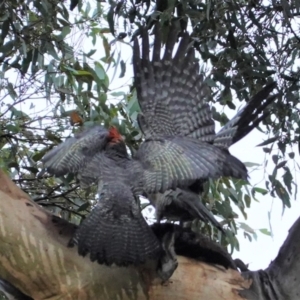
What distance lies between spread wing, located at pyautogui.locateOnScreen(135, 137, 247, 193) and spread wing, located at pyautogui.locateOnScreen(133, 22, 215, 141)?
17cm

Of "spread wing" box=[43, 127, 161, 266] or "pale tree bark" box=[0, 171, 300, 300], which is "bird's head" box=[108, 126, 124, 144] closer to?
"spread wing" box=[43, 127, 161, 266]

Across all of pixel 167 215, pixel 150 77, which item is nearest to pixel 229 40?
pixel 150 77

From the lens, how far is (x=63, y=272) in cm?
170

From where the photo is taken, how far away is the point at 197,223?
2.45 metres

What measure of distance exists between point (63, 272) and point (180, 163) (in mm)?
353

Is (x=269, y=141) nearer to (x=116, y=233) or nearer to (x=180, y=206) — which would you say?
(x=180, y=206)

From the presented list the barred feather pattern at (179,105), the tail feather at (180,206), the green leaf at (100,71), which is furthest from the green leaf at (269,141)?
the green leaf at (100,71)

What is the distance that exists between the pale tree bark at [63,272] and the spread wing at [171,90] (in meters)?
0.38

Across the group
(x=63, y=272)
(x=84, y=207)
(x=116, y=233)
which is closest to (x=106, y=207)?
(x=116, y=233)

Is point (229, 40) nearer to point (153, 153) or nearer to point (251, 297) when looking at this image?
point (153, 153)

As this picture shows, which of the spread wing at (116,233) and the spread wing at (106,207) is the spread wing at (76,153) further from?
the spread wing at (116,233)

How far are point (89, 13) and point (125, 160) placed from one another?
50.0 inches

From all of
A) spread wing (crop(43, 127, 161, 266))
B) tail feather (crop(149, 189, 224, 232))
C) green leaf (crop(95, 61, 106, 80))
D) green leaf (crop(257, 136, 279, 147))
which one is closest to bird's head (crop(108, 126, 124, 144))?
spread wing (crop(43, 127, 161, 266))

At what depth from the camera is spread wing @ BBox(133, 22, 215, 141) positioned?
198 cm
